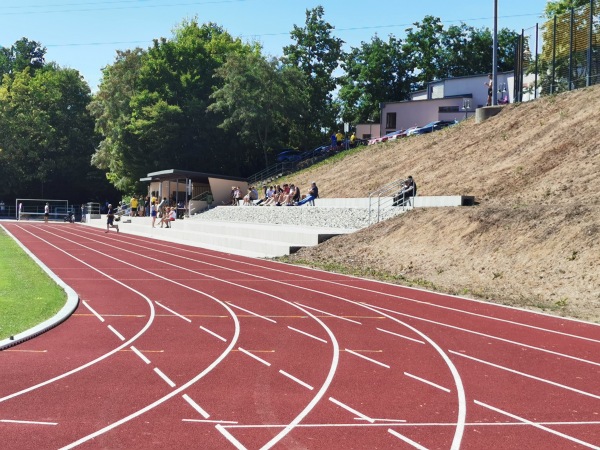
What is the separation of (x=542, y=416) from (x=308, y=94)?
62804 mm

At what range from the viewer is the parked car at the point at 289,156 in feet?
192

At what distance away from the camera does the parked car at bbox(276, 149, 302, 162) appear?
5844cm

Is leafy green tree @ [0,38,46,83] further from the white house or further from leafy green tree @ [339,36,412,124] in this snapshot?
the white house

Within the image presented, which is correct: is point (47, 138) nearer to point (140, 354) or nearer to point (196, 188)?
point (196, 188)

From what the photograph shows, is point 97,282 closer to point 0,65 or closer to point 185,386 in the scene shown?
point 185,386

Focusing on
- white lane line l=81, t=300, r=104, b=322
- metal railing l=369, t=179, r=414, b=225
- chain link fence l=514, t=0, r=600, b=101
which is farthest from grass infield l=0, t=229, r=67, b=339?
chain link fence l=514, t=0, r=600, b=101

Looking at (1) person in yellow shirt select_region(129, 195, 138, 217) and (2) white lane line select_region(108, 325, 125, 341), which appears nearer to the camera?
(2) white lane line select_region(108, 325, 125, 341)

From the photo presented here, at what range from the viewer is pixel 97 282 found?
737 inches

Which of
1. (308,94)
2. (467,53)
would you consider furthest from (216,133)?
(467,53)

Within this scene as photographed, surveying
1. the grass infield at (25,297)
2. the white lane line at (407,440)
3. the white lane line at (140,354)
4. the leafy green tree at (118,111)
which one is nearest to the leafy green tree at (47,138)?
the leafy green tree at (118,111)

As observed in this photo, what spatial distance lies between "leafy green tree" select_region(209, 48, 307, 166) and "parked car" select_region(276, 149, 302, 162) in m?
1.42

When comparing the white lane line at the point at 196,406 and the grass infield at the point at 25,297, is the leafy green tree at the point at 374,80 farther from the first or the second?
the white lane line at the point at 196,406

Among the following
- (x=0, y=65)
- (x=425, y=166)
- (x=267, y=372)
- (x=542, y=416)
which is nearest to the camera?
(x=542, y=416)

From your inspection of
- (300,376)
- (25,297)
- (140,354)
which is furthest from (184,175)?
(300,376)
